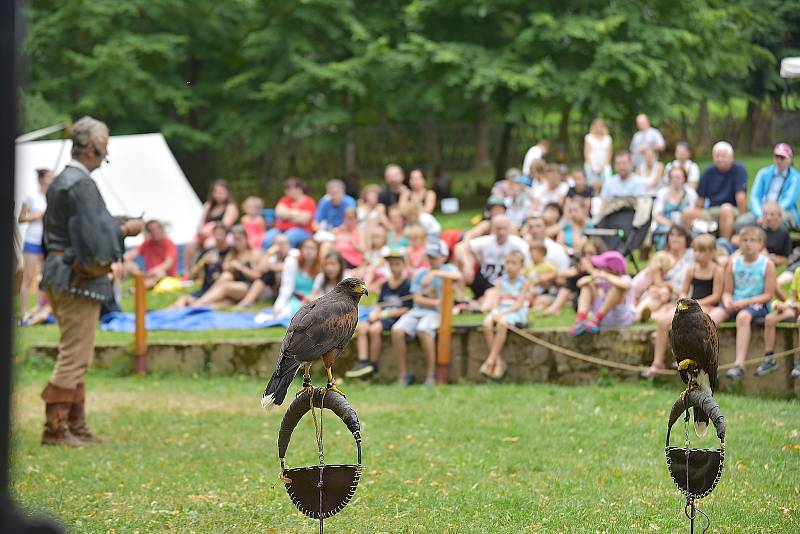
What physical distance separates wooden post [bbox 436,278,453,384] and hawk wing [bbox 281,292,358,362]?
595 cm

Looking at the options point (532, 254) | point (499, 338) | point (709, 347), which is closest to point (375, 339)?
point (499, 338)

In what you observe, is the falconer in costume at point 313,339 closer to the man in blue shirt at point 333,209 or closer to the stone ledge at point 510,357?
the stone ledge at point 510,357

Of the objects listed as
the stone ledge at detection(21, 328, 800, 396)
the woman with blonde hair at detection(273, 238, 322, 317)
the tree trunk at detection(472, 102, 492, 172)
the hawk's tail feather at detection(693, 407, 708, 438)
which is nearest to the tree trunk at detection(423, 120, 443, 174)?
the tree trunk at detection(472, 102, 492, 172)

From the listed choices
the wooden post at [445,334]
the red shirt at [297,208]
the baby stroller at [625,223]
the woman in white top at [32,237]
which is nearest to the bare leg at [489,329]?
the wooden post at [445,334]

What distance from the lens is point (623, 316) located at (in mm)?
10734

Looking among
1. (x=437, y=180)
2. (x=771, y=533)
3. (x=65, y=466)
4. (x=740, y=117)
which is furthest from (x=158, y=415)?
(x=740, y=117)

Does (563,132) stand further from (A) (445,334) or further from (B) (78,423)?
(B) (78,423)

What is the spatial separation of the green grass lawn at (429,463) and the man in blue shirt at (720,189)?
3037 millimetres

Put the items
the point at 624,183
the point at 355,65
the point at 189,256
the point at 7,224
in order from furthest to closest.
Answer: the point at 355,65, the point at 189,256, the point at 624,183, the point at 7,224

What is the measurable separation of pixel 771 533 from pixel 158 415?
18.3 ft

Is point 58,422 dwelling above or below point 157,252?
below

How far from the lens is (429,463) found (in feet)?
25.8

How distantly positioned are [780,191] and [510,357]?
11.0 ft

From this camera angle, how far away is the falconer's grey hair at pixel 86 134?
796 cm
